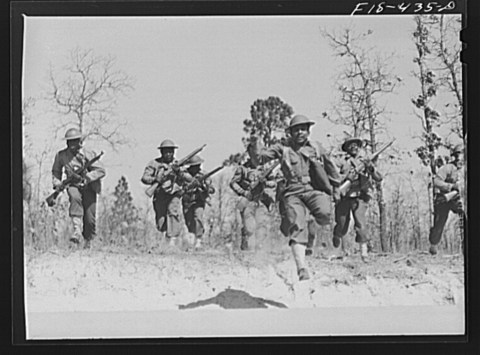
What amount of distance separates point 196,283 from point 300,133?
45cm

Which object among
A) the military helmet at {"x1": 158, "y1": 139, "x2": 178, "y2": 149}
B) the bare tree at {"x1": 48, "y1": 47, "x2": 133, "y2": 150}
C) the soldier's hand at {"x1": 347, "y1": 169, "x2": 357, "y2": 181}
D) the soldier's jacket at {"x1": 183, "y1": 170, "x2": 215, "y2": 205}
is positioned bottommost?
the soldier's jacket at {"x1": 183, "y1": 170, "x2": 215, "y2": 205}

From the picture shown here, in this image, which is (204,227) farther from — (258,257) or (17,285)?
(17,285)

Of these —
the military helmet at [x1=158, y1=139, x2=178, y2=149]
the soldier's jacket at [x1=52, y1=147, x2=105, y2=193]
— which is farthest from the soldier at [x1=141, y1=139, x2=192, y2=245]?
the soldier's jacket at [x1=52, y1=147, x2=105, y2=193]

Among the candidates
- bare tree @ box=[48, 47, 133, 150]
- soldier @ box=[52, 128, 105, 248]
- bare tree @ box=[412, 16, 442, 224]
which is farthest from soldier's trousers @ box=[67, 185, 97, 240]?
bare tree @ box=[412, 16, 442, 224]

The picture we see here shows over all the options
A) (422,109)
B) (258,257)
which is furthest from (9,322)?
(422,109)

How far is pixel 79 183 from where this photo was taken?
2.26m

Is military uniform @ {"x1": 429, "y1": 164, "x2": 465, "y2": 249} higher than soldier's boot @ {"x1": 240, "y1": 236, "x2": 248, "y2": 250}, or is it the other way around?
military uniform @ {"x1": 429, "y1": 164, "x2": 465, "y2": 249}

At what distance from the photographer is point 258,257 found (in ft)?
7.44

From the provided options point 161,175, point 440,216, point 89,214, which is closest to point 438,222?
point 440,216

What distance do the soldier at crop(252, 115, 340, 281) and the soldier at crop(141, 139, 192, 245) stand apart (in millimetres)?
204

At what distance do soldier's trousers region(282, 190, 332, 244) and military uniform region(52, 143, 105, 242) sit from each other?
18.3 inches

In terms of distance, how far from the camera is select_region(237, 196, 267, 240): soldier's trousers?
227 cm

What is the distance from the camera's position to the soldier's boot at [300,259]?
89.2 inches

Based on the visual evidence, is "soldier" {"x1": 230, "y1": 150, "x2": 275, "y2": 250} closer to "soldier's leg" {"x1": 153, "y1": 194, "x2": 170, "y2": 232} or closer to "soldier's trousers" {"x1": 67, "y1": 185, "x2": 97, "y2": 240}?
"soldier's leg" {"x1": 153, "y1": 194, "x2": 170, "y2": 232}
